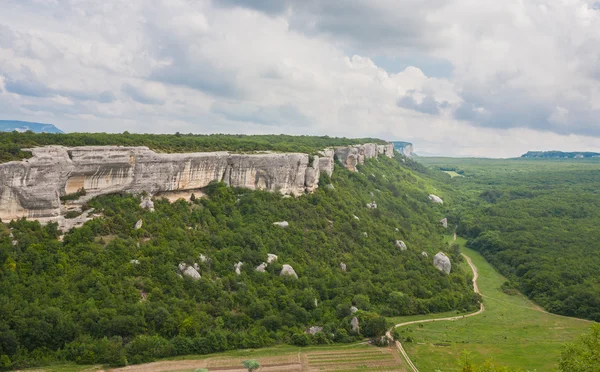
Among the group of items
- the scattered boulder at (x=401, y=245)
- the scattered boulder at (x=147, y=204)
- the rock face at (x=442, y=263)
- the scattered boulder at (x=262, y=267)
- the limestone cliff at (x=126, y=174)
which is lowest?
the rock face at (x=442, y=263)

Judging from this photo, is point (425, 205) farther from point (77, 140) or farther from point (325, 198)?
point (77, 140)

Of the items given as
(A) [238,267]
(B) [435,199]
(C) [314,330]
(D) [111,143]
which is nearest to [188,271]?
(A) [238,267]

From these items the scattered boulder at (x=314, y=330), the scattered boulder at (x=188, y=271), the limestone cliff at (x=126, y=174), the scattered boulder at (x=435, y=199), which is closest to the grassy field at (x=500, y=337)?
the scattered boulder at (x=314, y=330)

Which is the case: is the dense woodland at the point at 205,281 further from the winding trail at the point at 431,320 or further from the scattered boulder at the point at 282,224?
the winding trail at the point at 431,320

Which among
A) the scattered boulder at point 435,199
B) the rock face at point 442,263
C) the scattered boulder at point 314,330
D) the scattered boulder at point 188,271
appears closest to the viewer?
the scattered boulder at point 188,271

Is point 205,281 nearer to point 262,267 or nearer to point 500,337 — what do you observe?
point 262,267

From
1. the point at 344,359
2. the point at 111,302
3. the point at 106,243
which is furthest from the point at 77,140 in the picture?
the point at 344,359

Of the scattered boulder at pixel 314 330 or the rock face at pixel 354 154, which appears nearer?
the scattered boulder at pixel 314 330
